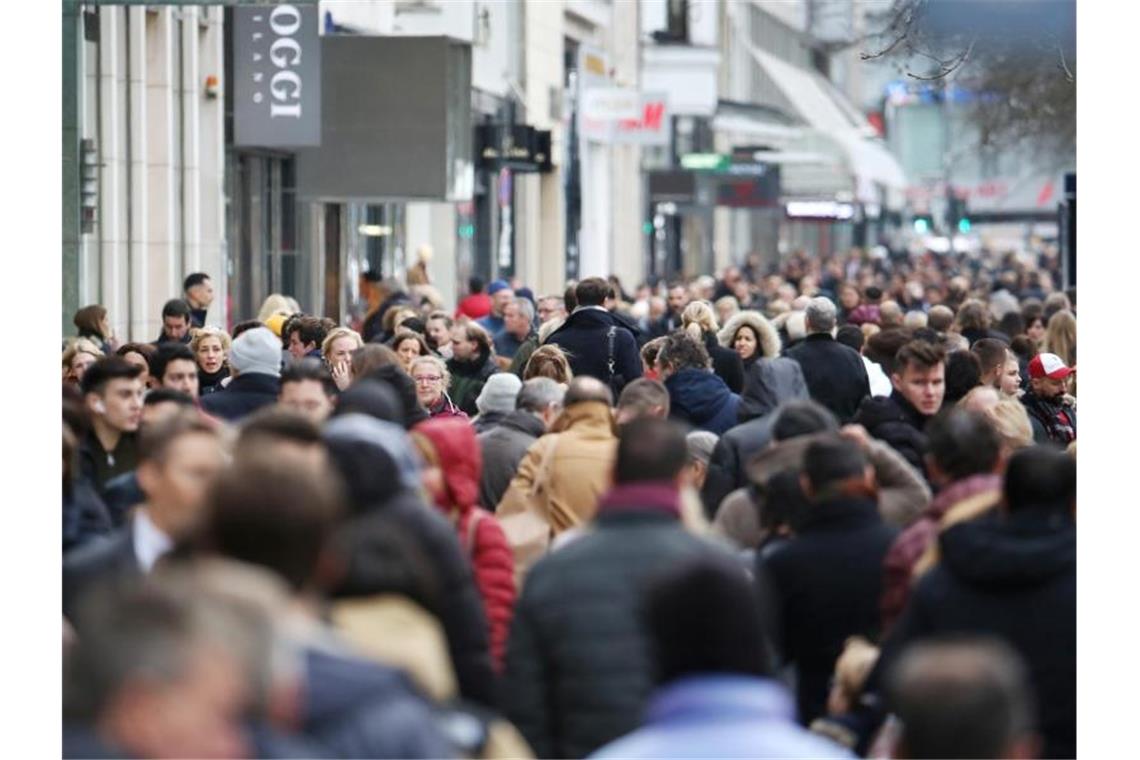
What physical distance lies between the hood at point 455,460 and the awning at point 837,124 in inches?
2517

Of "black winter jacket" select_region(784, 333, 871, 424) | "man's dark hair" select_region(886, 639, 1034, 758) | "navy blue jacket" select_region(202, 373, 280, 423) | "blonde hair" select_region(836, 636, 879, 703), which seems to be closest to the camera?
"man's dark hair" select_region(886, 639, 1034, 758)

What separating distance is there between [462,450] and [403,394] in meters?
3.49

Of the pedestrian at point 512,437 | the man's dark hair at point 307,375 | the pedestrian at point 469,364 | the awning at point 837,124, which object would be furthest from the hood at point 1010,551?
the awning at point 837,124

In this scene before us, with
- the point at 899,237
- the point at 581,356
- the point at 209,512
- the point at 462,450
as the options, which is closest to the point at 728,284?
the point at 581,356

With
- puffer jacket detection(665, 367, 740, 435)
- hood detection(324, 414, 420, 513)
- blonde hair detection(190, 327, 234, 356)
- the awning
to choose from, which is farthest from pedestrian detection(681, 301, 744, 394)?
the awning

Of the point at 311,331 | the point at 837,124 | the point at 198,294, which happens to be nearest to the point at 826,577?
the point at 311,331

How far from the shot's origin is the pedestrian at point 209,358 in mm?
16625

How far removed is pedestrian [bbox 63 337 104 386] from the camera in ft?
49.4

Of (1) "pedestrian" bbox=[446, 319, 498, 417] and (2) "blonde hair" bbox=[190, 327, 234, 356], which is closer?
(2) "blonde hair" bbox=[190, 327, 234, 356]

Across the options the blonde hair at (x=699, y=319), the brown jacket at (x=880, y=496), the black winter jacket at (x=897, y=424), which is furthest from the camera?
the blonde hair at (x=699, y=319)

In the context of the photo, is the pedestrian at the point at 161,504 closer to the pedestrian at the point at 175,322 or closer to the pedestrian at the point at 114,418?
the pedestrian at the point at 114,418

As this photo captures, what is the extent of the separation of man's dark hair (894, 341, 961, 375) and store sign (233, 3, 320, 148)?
514 inches

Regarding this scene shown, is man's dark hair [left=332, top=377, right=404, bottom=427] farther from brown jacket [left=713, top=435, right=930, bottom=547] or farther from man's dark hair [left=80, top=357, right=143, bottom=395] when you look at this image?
man's dark hair [left=80, top=357, right=143, bottom=395]
